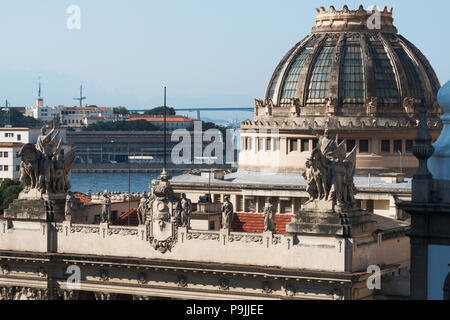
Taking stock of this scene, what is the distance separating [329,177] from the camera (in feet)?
240

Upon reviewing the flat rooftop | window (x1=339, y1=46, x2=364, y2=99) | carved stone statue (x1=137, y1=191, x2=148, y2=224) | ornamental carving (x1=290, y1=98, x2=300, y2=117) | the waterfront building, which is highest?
window (x1=339, y1=46, x2=364, y2=99)

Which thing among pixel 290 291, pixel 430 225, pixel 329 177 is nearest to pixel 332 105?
pixel 329 177

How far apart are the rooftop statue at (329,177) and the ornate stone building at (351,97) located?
76.7 ft

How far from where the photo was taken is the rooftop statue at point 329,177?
7294cm

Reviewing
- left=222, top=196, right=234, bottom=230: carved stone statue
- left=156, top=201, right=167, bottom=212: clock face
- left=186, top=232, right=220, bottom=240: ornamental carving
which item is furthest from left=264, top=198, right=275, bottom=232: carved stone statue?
left=156, top=201, right=167, bottom=212: clock face

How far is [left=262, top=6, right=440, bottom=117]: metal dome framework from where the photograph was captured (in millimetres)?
98875

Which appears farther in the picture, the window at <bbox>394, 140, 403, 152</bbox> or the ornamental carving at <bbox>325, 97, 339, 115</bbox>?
the window at <bbox>394, 140, 403, 152</bbox>

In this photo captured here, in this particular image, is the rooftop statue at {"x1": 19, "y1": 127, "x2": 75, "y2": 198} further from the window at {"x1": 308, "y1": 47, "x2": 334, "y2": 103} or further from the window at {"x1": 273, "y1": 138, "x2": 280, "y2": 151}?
the window at {"x1": 308, "y1": 47, "x2": 334, "y2": 103}

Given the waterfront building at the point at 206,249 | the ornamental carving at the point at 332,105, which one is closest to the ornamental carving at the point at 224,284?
the waterfront building at the point at 206,249
